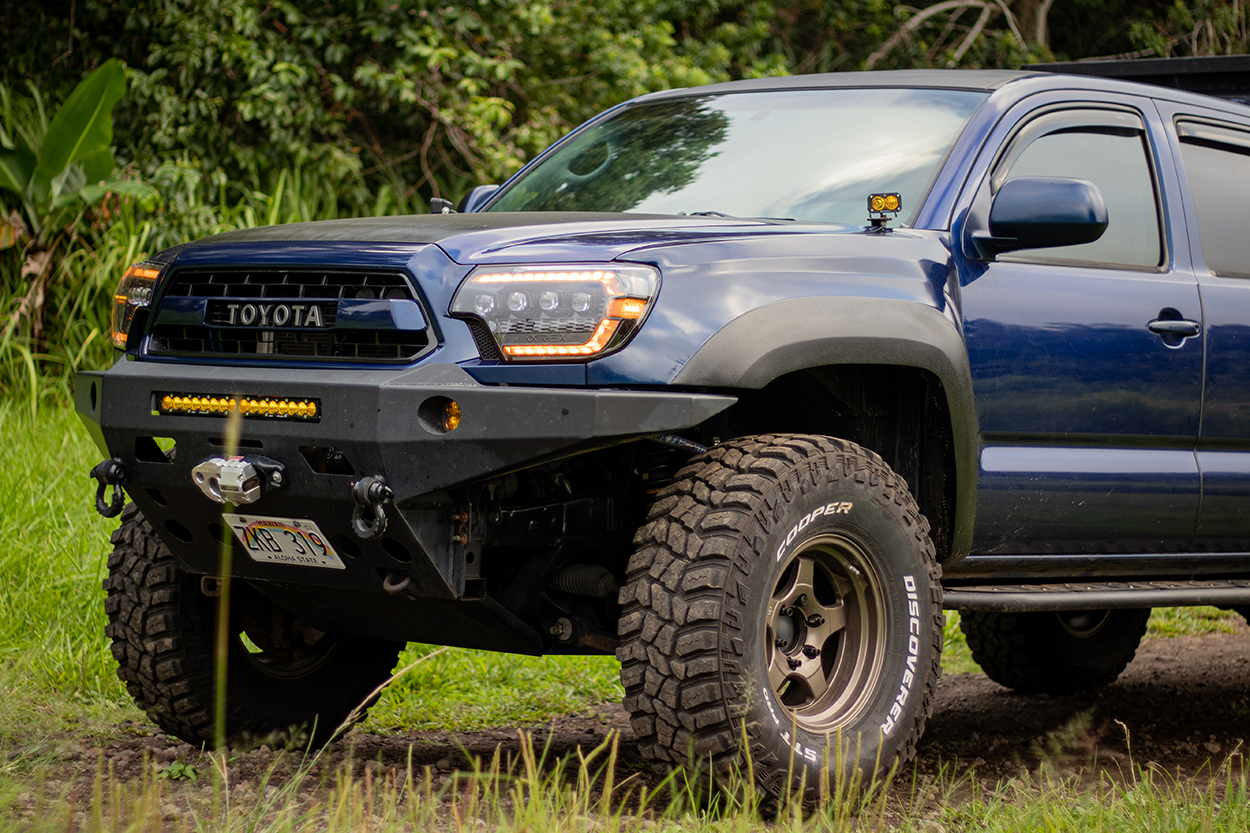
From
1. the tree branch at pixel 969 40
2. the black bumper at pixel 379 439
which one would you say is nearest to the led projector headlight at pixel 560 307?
the black bumper at pixel 379 439

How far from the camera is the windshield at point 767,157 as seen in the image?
3828 mm

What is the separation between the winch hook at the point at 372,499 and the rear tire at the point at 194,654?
97cm

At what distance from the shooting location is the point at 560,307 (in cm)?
291

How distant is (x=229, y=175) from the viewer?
373 inches

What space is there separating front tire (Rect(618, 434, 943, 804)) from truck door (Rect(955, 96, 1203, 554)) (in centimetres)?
48

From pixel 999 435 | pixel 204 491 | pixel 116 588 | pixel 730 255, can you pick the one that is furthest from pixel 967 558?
pixel 116 588

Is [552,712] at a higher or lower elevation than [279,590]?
lower

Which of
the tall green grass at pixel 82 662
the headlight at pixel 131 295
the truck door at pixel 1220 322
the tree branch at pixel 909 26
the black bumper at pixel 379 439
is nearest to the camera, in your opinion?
the black bumper at pixel 379 439

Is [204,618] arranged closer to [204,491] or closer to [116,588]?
[116,588]

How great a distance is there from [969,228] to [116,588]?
2431mm

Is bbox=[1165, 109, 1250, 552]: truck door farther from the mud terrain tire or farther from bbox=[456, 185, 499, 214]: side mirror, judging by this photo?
bbox=[456, 185, 499, 214]: side mirror

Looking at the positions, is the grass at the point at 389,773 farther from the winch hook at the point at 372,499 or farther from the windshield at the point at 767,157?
the windshield at the point at 767,157

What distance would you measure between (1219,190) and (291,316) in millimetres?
3055

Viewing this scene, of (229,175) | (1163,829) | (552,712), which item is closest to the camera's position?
(1163,829)
